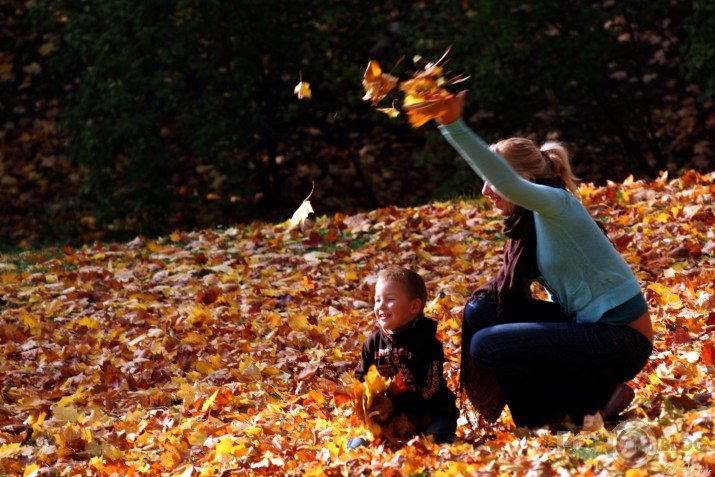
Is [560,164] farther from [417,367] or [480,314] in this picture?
[417,367]

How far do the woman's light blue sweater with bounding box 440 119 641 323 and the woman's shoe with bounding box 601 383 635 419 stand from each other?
0.92 feet

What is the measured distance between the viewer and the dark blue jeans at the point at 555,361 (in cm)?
346

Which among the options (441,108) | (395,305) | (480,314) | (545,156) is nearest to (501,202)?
(545,156)

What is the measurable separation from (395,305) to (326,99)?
777 centimetres

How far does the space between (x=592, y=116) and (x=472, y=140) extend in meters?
8.78

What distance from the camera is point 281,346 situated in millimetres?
5570

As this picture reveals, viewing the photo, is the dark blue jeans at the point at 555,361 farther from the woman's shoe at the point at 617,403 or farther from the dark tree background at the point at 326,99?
the dark tree background at the point at 326,99

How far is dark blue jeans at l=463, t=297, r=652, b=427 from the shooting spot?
3455 millimetres

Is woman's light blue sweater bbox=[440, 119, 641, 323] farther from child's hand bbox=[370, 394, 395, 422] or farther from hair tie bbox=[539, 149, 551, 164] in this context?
child's hand bbox=[370, 394, 395, 422]

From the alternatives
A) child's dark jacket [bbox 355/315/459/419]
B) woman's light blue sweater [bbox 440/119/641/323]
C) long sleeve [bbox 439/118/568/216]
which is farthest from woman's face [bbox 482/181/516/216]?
child's dark jacket [bbox 355/315/459/419]

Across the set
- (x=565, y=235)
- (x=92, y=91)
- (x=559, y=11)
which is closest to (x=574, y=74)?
(x=559, y=11)

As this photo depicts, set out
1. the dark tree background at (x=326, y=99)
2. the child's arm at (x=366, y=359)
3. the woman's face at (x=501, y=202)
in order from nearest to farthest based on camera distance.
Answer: the woman's face at (x=501, y=202) → the child's arm at (x=366, y=359) → the dark tree background at (x=326, y=99)

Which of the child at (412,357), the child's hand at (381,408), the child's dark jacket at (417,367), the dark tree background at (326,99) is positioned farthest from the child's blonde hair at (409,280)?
the dark tree background at (326,99)

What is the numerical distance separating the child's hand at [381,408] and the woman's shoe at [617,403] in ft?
2.52
